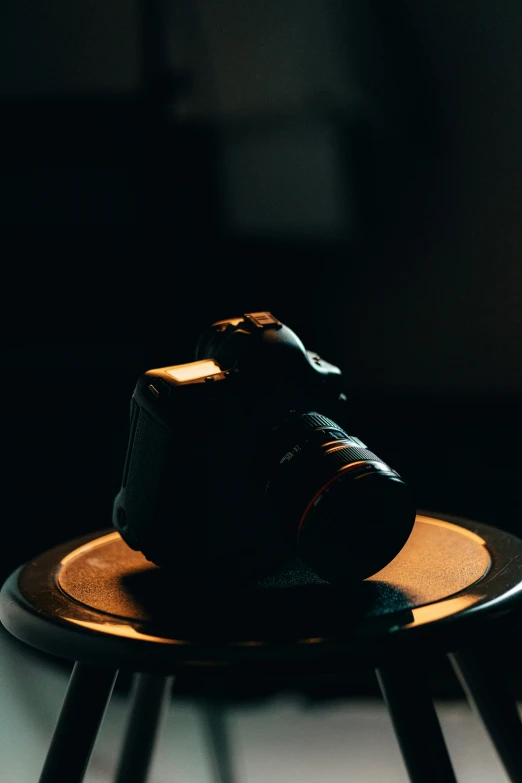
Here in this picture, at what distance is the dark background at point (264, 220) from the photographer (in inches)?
42.7

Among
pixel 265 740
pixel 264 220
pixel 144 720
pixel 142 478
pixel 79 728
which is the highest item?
pixel 264 220

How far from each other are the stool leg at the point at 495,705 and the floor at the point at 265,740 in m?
0.39

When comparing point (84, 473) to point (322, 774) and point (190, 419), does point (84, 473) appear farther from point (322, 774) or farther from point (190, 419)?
point (190, 419)

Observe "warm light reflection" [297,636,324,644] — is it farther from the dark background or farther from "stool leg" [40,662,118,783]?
the dark background

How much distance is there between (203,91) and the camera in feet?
3.66

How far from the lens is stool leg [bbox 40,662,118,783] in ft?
1.54

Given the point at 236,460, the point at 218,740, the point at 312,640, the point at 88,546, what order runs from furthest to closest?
the point at 218,740 < the point at 88,546 < the point at 236,460 < the point at 312,640

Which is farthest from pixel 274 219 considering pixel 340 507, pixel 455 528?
pixel 340 507

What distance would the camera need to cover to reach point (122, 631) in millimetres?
453

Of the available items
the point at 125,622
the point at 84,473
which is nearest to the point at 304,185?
the point at 84,473

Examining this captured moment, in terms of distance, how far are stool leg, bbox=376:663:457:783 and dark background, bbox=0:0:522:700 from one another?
2.43ft

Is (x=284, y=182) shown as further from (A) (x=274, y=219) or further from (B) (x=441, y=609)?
(B) (x=441, y=609)

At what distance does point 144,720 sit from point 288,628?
1.08 feet

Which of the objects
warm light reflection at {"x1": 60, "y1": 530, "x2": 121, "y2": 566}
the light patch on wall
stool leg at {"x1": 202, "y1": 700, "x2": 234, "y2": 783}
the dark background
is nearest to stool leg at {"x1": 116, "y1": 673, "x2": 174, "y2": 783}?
warm light reflection at {"x1": 60, "y1": 530, "x2": 121, "y2": 566}
